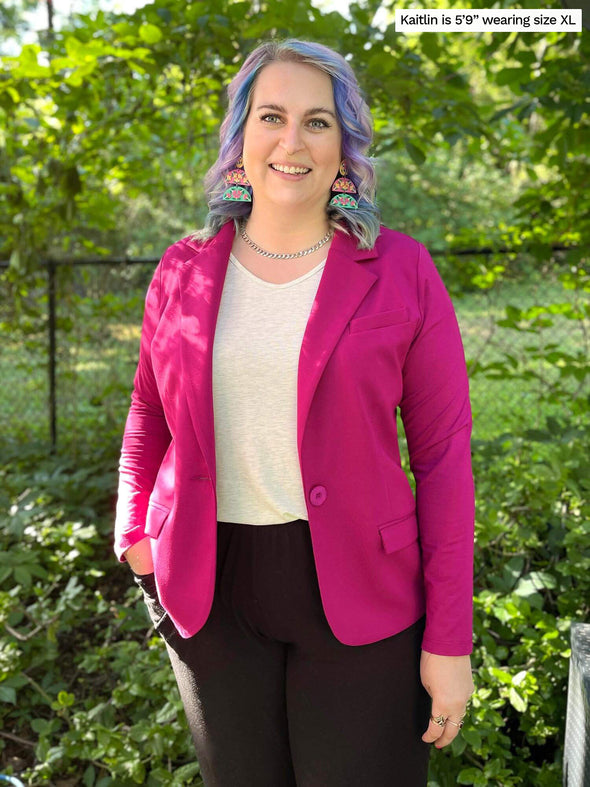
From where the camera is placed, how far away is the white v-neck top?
1.41 m

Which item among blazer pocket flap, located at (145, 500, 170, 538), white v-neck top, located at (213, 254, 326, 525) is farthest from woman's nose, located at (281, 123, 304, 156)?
blazer pocket flap, located at (145, 500, 170, 538)

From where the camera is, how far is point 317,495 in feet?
4.50

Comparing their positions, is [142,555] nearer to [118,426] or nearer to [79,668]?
[79,668]

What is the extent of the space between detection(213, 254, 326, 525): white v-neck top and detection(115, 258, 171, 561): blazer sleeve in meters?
0.24

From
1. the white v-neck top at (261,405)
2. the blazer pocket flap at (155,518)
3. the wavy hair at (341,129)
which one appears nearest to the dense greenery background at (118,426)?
the wavy hair at (341,129)

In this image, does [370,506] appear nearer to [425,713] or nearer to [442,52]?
[425,713]

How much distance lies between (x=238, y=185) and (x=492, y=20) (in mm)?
1844

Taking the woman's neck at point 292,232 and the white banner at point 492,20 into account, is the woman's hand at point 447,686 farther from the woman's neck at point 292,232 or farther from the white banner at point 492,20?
the white banner at point 492,20

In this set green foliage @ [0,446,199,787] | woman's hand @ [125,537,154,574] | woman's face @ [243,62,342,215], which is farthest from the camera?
green foliage @ [0,446,199,787]

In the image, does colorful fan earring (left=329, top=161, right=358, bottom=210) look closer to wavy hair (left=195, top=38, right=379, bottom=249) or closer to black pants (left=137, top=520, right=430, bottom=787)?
wavy hair (left=195, top=38, right=379, bottom=249)

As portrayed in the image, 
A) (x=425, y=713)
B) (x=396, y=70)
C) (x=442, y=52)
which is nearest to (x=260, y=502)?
(x=425, y=713)

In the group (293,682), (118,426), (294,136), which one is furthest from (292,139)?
(118,426)

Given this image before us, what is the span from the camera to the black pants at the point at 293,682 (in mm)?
1426

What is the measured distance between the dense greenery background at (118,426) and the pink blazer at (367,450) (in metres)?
0.46
